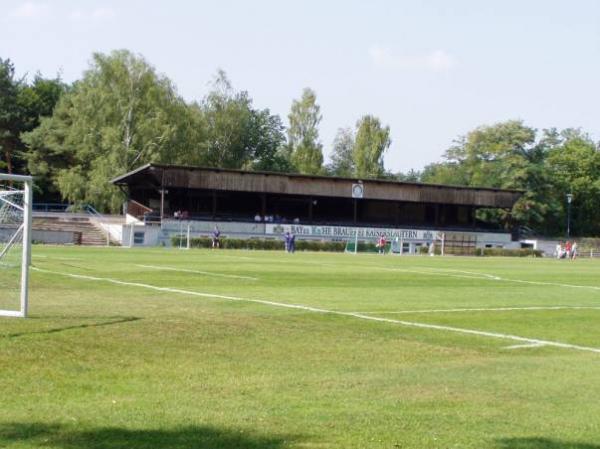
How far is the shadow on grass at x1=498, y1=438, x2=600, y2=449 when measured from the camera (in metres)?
7.17

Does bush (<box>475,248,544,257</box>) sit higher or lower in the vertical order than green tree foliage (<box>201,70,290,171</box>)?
lower

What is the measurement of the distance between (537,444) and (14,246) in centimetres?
1121

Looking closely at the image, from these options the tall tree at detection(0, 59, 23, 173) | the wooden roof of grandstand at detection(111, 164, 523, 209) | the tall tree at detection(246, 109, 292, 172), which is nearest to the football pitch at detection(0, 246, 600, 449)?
the wooden roof of grandstand at detection(111, 164, 523, 209)

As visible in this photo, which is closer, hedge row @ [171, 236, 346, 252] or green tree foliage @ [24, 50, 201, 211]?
hedge row @ [171, 236, 346, 252]

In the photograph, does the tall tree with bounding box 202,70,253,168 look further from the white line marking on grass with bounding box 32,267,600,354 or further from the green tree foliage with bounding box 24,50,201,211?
the white line marking on grass with bounding box 32,267,600,354

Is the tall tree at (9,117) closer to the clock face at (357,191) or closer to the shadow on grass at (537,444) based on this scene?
the clock face at (357,191)

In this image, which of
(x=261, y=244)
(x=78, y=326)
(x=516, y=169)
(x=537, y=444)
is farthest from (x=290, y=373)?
(x=516, y=169)

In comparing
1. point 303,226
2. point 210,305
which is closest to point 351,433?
point 210,305

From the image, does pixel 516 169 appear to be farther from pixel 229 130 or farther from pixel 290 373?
pixel 290 373

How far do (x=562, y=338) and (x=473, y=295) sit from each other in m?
9.09

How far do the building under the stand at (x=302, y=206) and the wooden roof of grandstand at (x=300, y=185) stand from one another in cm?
9

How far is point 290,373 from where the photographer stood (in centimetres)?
1025

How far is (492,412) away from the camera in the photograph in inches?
334

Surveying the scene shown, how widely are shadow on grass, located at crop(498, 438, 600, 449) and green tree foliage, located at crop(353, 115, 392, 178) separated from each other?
111 meters
